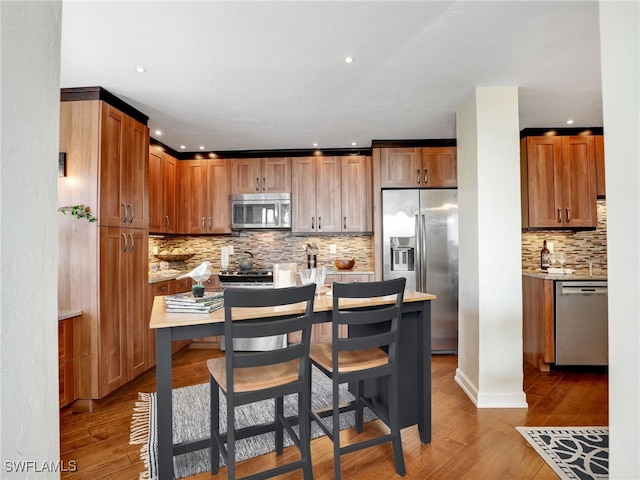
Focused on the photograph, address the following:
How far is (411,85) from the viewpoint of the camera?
2.73 meters

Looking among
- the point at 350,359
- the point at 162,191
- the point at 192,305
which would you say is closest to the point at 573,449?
the point at 350,359

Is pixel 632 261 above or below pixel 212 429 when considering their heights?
above

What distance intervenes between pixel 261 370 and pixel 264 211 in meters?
2.96

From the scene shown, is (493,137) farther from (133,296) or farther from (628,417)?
(133,296)

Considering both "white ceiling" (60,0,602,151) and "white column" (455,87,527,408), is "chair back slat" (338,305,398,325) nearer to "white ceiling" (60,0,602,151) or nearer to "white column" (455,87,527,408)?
"white column" (455,87,527,408)

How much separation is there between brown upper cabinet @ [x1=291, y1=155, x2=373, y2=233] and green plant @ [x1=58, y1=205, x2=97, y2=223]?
93.8 inches

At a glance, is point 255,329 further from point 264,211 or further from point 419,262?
point 264,211

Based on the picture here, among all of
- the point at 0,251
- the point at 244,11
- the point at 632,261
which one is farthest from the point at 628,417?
the point at 244,11

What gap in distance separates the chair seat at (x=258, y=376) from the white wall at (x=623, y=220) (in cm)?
126

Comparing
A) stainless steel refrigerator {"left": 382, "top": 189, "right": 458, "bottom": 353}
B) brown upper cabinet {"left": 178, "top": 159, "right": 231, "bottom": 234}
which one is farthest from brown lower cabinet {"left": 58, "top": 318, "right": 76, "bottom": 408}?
stainless steel refrigerator {"left": 382, "top": 189, "right": 458, "bottom": 353}

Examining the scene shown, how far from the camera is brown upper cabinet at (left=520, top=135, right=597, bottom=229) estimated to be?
3.82 metres

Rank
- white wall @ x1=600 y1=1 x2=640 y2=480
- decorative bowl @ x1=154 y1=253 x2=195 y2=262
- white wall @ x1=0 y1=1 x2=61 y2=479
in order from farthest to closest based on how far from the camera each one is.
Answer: decorative bowl @ x1=154 y1=253 x2=195 y2=262
white wall @ x1=600 y1=1 x2=640 y2=480
white wall @ x1=0 y1=1 x2=61 y2=479

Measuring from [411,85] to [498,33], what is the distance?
0.76 m

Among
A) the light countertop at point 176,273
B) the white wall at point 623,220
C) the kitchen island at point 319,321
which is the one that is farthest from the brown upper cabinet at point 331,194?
the white wall at point 623,220
